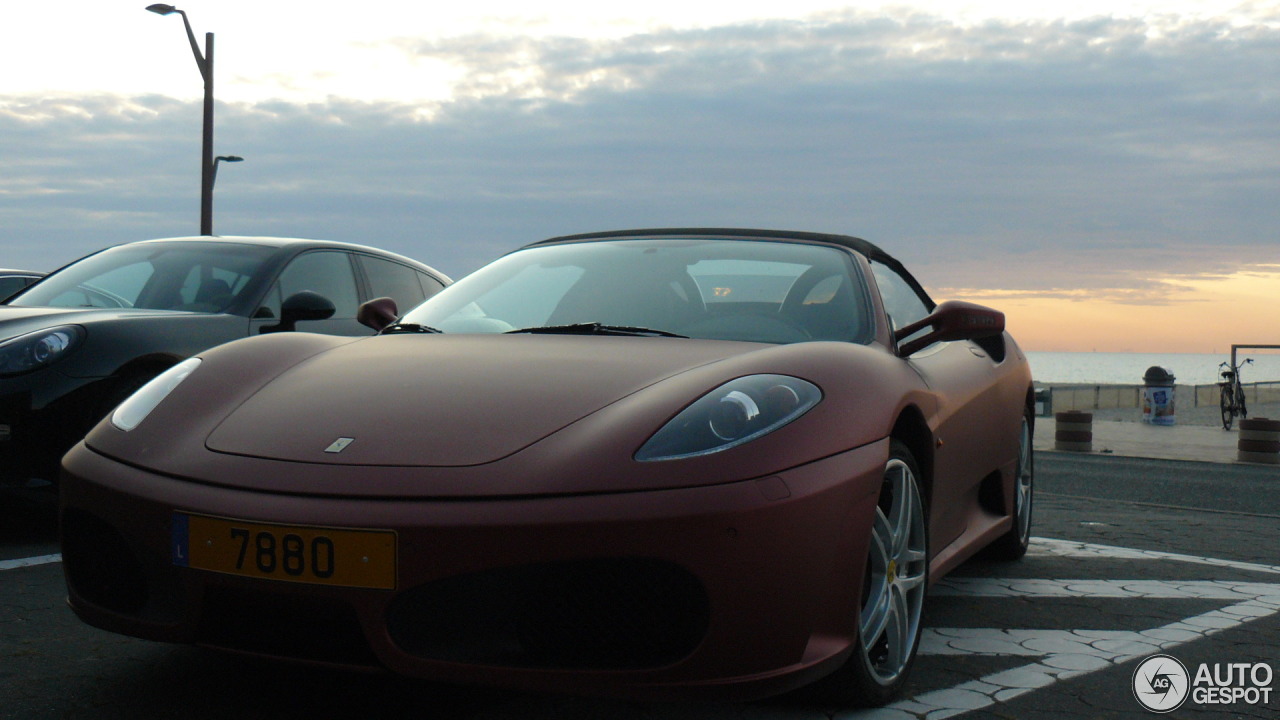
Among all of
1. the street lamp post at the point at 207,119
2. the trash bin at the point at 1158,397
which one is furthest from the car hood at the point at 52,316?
the trash bin at the point at 1158,397

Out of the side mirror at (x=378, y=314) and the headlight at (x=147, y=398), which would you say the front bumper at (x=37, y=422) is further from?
the headlight at (x=147, y=398)

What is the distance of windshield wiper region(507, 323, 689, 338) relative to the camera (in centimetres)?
332

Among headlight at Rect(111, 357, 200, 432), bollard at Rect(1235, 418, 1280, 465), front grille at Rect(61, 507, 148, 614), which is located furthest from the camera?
bollard at Rect(1235, 418, 1280, 465)

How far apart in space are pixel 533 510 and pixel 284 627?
23.4 inches

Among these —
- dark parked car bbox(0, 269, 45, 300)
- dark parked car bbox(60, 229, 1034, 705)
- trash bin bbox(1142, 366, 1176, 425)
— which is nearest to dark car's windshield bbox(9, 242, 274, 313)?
dark parked car bbox(60, 229, 1034, 705)

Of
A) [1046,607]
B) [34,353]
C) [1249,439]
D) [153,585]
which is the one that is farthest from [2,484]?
[1249,439]

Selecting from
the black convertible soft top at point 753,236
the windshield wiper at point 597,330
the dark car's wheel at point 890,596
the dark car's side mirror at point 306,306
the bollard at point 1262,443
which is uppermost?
the black convertible soft top at point 753,236

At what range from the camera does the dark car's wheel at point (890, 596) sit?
274cm

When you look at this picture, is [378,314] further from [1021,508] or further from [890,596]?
[1021,508]

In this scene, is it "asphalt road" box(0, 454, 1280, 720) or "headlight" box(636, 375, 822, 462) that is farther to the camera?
"asphalt road" box(0, 454, 1280, 720)

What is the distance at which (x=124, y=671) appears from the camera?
3.02 metres

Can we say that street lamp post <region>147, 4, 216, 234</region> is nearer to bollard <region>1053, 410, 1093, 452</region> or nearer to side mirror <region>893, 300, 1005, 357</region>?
bollard <region>1053, 410, 1093, 452</region>

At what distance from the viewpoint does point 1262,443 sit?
15984 mm

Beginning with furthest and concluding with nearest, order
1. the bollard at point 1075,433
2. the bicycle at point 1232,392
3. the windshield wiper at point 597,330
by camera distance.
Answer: the bicycle at point 1232,392 < the bollard at point 1075,433 < the windshield wiper at point 597,330
